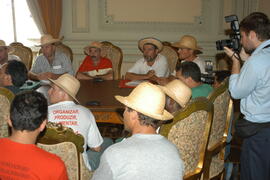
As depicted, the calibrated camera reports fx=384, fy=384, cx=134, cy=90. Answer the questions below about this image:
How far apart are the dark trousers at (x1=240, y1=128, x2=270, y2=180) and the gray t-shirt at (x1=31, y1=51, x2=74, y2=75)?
278cm

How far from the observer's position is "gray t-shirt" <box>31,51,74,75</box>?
4902mm

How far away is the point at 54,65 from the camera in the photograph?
4.92 m

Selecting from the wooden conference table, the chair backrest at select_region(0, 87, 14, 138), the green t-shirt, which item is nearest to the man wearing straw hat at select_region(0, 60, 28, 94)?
the wooden conference table

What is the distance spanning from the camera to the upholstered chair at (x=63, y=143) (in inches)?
76.6

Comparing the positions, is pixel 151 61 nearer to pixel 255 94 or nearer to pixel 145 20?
pixel 145 20

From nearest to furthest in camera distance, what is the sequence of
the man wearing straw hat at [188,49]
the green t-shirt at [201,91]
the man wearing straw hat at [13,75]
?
the green t-shirt at [201,91]
the man wearing straw hat at [13,75]
the man wearing straw hat at [188,49]

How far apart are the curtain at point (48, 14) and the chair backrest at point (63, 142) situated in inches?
166

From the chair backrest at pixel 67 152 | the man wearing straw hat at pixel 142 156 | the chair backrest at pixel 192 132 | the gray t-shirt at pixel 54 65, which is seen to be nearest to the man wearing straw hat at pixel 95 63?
the gray t-shirt at pixel 54 65

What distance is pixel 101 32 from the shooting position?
6.11m

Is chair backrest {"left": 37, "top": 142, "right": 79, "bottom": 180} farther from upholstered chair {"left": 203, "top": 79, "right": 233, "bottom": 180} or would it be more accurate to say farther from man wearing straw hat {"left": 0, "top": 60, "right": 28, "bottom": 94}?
man wearing straw hat {"left": 0, "top": 60, "right": 28, "bottom": 94}

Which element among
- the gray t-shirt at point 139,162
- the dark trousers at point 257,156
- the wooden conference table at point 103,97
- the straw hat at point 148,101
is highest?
the straw hat at point 148,101

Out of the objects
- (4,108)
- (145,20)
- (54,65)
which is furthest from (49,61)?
(4,108)

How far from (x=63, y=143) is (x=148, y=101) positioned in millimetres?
493

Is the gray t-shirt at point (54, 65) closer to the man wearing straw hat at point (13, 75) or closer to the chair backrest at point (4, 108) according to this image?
the man wearing straw hat at point (13, 75)
